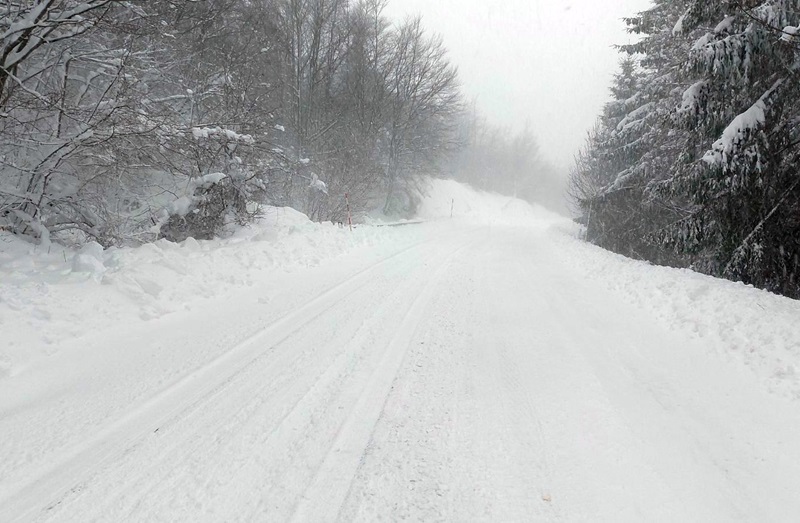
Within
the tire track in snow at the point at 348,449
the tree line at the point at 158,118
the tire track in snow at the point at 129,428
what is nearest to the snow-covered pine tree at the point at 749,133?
the tire track in snow at the point at 348,449

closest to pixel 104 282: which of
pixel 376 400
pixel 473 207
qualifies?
pixel 376 400

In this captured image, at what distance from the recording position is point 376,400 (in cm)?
318

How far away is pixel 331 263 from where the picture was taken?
8750 mm

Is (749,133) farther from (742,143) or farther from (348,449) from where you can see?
(348,449)

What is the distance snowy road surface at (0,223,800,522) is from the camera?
2195 millimetres

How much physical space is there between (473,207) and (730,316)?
Result: 1660 inches

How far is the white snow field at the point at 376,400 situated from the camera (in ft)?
7.33

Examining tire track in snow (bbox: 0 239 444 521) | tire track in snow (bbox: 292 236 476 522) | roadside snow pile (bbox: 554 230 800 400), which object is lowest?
tire track in snow (bbox: 0 239 444 521)

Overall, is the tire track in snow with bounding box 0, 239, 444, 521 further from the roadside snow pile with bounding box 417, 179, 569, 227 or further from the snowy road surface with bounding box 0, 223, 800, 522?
the roadside snow pile with bounding box 417, 179, 569, 227

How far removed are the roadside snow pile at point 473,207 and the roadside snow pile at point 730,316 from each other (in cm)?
2370

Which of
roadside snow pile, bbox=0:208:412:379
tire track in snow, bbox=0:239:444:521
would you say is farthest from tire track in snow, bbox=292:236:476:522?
roadside snow pile, bbox=0:208:412:379

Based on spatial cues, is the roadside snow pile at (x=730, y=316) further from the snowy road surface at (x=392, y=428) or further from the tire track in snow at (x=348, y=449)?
the tire track in snow at (x=348, y=449)

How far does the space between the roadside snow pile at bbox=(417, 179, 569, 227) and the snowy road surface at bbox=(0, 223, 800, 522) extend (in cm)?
2642

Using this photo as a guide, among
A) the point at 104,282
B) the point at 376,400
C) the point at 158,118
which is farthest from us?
the point at 158,118
